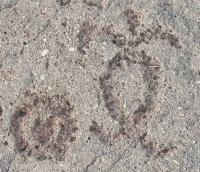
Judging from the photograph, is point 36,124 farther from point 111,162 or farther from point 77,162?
A: point 111,162

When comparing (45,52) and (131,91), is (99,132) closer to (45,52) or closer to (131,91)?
(131,91)

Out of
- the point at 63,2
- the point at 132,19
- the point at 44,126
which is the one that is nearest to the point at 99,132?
the point at 44,126

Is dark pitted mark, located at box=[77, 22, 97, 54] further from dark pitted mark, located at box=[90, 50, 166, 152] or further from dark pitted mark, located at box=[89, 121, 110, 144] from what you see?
dark pitted mark, located at box=[89, 121, 110, 144]

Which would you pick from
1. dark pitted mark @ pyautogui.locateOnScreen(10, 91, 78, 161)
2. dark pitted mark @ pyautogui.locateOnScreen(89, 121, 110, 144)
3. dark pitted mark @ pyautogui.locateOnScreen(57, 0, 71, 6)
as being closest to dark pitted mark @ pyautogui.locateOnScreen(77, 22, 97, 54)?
dark pitted mark @ pyautogui.locateOnScreen(57, 0, 71, 6)

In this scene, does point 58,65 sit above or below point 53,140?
above

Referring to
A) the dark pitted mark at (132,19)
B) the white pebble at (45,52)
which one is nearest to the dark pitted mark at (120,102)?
the dark pitted mark at (132,19)

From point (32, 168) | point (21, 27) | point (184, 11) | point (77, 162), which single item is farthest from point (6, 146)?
point (184, 11)

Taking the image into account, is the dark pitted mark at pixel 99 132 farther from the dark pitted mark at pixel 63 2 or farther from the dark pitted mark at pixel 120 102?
the dark pitted mark at pixel 63 2
